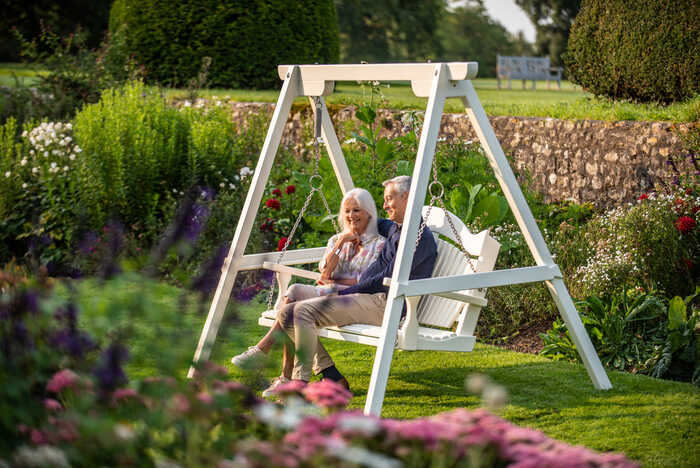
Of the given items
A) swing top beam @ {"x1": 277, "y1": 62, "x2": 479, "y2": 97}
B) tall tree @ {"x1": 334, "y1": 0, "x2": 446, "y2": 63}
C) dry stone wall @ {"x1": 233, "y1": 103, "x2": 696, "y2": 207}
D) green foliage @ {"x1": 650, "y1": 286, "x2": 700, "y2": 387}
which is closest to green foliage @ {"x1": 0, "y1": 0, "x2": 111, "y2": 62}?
tall tree @ {"x1": 334, "y1": 0, "x2": 446, "y2": 63}

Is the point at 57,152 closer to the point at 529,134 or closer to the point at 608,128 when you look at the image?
the point at 529,134

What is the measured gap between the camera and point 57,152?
7684 millimetres

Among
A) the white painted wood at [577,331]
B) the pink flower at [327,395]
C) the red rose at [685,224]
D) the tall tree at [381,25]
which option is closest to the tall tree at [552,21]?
the tall tree at [381,25]

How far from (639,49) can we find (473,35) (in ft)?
110

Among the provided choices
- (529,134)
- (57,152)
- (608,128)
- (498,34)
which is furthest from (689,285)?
(498,34)

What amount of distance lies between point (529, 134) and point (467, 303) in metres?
3.25

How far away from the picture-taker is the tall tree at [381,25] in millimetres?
28953

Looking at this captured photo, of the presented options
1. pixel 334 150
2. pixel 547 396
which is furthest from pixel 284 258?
pixel 547 396

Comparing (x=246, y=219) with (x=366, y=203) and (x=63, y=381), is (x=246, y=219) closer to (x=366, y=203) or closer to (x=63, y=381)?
(x=366, y=203)

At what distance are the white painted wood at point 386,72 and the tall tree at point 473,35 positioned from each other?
3421 centimetres

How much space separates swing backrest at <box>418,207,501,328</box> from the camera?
14.3 ft

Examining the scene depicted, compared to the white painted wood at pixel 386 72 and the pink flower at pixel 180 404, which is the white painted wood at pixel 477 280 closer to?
the white painted wood at pixel 386 72

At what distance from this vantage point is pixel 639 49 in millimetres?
7387

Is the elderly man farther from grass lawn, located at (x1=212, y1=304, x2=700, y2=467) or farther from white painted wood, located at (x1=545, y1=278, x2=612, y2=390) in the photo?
white painted wood, located at (x1=545, y1=278, x2=612, y2=390)
